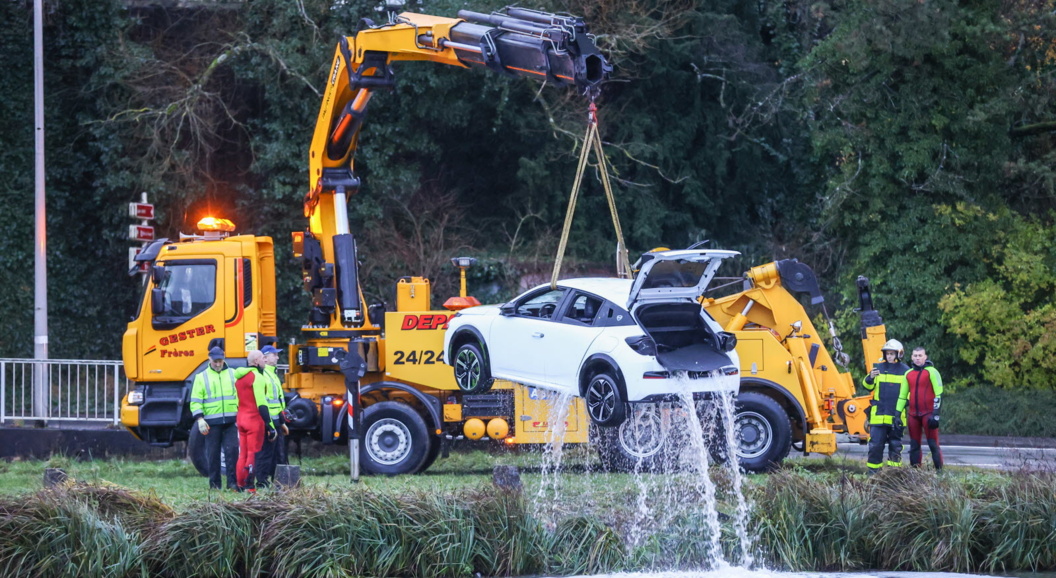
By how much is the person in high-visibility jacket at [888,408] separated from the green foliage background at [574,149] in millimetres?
9031

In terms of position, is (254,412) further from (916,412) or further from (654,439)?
(916,412)

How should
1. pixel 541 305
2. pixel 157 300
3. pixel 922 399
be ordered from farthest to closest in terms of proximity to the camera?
pixel 157 300 → pixel 922 399 → pixel 541 305

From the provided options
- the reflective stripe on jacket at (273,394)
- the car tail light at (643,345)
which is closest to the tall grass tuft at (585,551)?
the car tail light at (643,345)

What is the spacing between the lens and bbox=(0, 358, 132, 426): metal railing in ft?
61.3

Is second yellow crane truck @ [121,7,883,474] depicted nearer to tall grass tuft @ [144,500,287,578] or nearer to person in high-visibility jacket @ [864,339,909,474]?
person in high-visibility jacket @ [864,339,909,474]

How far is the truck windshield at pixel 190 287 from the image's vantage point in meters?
15.6

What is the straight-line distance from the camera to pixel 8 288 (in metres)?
24.8

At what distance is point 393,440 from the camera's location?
15547 mm

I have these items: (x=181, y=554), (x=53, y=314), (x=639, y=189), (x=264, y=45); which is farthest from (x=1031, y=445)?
(x=53, y=314)

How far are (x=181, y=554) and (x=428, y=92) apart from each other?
16.8 metres

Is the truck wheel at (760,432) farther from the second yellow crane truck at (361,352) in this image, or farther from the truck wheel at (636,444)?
the truck wheel at (636,444)

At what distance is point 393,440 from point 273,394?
209cm

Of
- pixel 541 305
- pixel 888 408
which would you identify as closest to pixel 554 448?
pixel 541 305

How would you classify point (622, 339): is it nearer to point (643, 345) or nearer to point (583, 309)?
point (643, 345)
